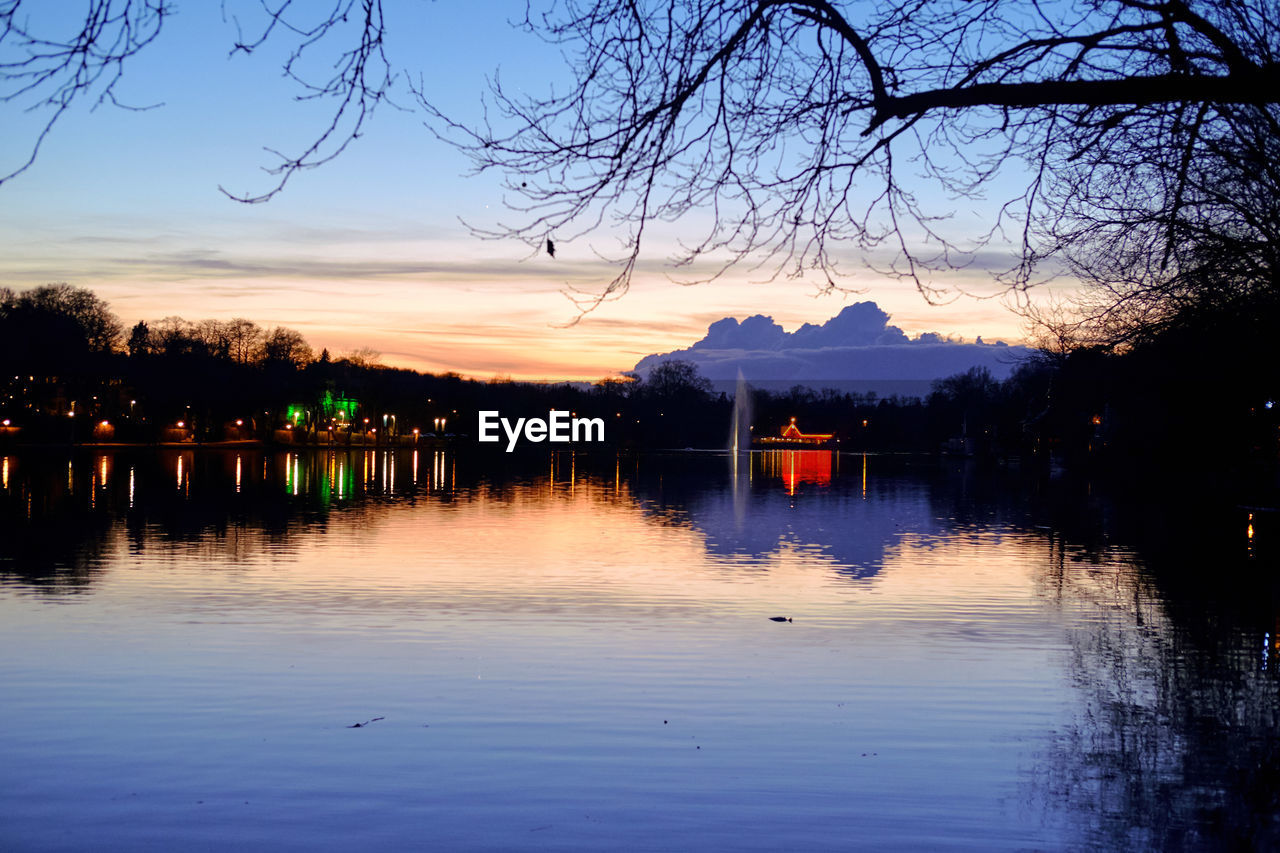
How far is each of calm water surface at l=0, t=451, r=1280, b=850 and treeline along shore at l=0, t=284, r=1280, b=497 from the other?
7013 mm

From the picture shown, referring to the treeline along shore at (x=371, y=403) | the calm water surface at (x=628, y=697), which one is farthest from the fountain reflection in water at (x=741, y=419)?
the calm water surface at (x=628, y=697)

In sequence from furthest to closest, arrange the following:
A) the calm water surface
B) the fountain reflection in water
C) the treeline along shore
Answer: the fountain reflection in water
the treeline along shore
the calm water surface

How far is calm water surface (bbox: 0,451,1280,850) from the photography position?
6770 millimetres

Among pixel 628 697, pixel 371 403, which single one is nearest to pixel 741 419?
pixel 371 403

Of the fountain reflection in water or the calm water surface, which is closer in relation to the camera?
the calm water surface

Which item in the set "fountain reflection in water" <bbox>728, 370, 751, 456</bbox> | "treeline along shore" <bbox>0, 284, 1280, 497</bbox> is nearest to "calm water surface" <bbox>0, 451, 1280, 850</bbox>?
"treeline along shore" <bbox>0, 284, 1280, 497</bbox>

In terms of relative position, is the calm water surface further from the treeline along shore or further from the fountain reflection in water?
the fountain reflection in water

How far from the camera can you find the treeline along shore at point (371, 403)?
4509 cm

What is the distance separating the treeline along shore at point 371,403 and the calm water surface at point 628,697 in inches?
276

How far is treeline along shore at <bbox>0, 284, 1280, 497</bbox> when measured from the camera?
45094 millimetres

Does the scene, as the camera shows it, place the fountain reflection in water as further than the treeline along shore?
Yes

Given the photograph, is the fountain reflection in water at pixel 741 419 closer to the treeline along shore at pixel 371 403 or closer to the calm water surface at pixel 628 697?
the treeline along shore at pixel 371 403

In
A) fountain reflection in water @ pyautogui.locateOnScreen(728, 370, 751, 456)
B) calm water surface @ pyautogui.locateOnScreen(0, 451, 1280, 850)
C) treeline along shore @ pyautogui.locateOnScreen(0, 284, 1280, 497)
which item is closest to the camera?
calm water surface @ pyautogui.locateOnScreen(0, 451, 1280, 850)

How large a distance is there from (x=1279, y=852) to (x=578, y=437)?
188m
